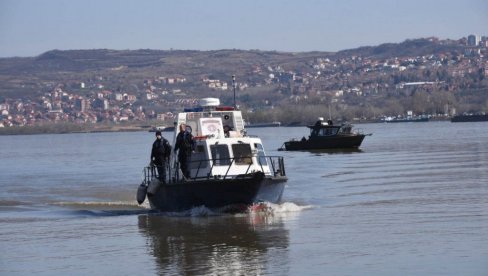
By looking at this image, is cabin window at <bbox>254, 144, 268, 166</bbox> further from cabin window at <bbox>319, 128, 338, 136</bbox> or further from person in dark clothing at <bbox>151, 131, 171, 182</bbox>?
cabin window at <bbox>319, 128, 338, 136</bbox>

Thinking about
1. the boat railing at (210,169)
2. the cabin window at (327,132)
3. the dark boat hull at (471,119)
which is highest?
the boat railing at (210,169)

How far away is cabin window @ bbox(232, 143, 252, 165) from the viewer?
29.1 metres

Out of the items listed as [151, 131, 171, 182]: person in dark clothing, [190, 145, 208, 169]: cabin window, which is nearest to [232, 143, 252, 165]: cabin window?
[190, 145, 208, 169]: cabin window

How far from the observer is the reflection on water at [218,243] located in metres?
19.3

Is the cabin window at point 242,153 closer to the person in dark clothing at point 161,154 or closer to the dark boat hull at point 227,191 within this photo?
the dark boat hull at point 227,191

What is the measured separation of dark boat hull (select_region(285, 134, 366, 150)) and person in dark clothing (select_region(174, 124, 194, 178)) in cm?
4796

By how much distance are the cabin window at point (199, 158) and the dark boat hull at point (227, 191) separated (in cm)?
90

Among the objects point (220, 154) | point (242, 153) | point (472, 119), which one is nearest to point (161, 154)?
point (220, 154)

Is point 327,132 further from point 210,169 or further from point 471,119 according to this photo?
point 471,119

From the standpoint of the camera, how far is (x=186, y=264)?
65.0ft

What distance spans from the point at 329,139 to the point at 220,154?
47822 mm

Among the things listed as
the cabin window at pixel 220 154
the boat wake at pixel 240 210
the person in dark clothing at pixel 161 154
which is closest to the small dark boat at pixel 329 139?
the person in dark clothing at pixel 161 154

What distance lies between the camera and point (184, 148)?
94.4 ft

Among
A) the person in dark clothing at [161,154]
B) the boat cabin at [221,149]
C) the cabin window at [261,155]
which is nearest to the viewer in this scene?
the boat cabin at [221,149]
